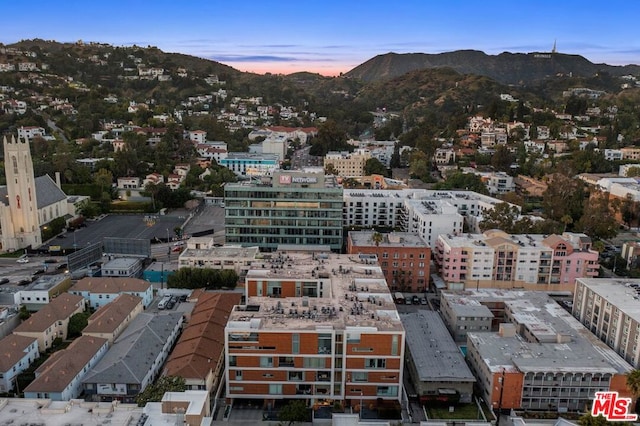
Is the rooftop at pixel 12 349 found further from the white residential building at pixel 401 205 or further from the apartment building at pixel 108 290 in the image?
the white residential building at pixel 401 205

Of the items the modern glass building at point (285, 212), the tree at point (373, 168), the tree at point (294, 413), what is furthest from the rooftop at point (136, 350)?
the tree at point (373, 168)

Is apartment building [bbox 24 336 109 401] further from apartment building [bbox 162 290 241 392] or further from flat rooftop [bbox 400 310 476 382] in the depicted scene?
flat rooftop [bbox 400 310 476 382]

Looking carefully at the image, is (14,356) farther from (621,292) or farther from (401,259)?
(621,292)

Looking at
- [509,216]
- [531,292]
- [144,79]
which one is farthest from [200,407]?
[144,79]

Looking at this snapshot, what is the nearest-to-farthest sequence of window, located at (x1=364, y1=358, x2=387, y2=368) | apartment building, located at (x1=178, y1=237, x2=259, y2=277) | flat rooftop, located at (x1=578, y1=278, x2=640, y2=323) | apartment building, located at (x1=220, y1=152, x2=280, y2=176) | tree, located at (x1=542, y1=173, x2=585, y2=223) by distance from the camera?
window, located at (x1=364, y1=358, x2=387, y2=368)
flat rooftop, located at (x1=578, y1=278, x2=640, y2=323)
apartment building, located at (x1=178, y1=237, x2=259, y2=277)
tree, located at (x1=542, y1=173, x2=585, y2=223)
apartment building, located at (x1=220, y1=152, x2=280, y2=176)

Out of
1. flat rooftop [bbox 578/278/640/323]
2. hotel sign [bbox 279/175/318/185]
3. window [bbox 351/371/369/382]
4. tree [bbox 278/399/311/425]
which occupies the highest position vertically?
hotel sign [bbox 279/175/318/185]

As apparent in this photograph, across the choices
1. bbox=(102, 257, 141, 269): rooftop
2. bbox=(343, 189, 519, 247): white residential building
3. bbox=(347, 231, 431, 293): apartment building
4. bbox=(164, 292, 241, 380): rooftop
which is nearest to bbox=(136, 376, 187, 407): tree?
bbox=(164, 292, 241, 380): rooftop

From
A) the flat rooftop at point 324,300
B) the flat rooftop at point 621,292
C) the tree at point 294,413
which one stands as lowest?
the tree at point 294,413

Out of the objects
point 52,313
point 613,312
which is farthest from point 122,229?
point 613,312
